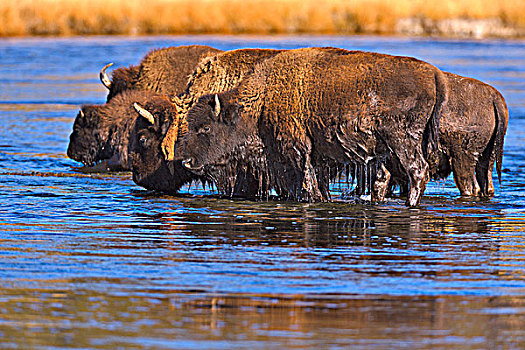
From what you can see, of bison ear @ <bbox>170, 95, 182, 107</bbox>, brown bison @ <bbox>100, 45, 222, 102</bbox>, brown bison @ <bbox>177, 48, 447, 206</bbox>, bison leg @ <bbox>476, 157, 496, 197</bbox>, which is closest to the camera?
brown bison @ <bbox>177, 48, 447, 206</bbox>

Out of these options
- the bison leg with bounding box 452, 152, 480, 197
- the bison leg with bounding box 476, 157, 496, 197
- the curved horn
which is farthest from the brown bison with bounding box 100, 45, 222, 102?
the bison leg with bounding box 476, 157, 496, 197

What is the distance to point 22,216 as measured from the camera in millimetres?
9227

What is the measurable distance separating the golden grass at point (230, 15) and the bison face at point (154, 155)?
31014 millimetres

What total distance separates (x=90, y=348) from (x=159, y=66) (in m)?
7.36

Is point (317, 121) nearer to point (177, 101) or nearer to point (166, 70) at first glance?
point (177, 101)

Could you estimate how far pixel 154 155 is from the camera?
1082cm

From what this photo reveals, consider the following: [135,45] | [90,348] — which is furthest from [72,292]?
[135,45]

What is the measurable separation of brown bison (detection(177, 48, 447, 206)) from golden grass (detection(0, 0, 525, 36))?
31576 mm

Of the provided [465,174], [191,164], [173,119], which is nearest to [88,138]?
[173,119]

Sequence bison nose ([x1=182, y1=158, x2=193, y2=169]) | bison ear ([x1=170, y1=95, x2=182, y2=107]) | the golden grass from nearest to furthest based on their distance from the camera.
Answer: bison nose ([x1=182, y1=158, x2=193, y2=169])
bison ear ([x1=170, y1=95, x2=182, y2=107])
the golden grass

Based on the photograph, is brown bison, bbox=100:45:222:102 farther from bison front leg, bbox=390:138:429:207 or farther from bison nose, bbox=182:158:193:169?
bison front leg, bbox=390:138:429:207

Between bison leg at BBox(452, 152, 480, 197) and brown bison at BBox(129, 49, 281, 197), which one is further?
brown bison at BBox(129, 49, 281, 197)

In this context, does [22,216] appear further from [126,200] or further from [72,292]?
[72,292]

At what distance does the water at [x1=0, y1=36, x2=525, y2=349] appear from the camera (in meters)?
5.62
